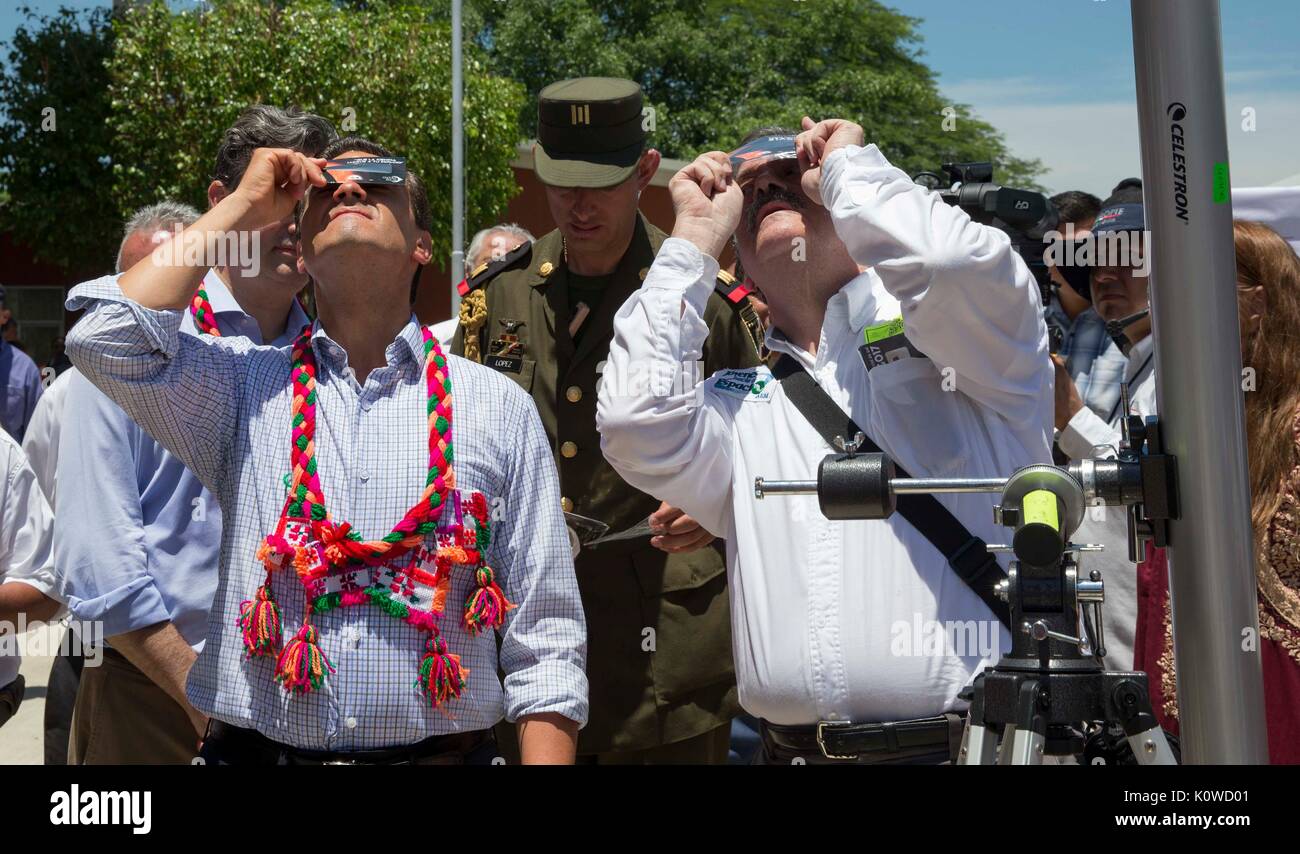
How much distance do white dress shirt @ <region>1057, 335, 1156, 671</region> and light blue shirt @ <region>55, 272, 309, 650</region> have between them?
239cm

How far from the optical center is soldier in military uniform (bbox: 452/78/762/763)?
378 centimetres

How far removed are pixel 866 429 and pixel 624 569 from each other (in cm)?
123

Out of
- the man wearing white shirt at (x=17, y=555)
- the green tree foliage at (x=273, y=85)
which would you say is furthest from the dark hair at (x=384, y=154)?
the green tree foliage at (x=273, y=85)

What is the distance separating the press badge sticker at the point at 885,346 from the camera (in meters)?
2.71

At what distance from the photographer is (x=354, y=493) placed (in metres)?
2.64

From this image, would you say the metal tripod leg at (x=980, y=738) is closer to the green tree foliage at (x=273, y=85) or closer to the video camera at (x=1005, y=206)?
the video camera at (x=1005, y=206)

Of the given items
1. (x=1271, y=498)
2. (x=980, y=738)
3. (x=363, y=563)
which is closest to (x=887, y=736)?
(x=980, y=738)

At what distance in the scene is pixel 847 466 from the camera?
1768mm

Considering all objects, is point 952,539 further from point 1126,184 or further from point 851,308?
point 1126,184

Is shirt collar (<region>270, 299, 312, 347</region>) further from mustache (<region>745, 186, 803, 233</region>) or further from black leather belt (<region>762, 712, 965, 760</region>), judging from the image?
black leather belt (<region>762, 712, 965, 760</region>)
